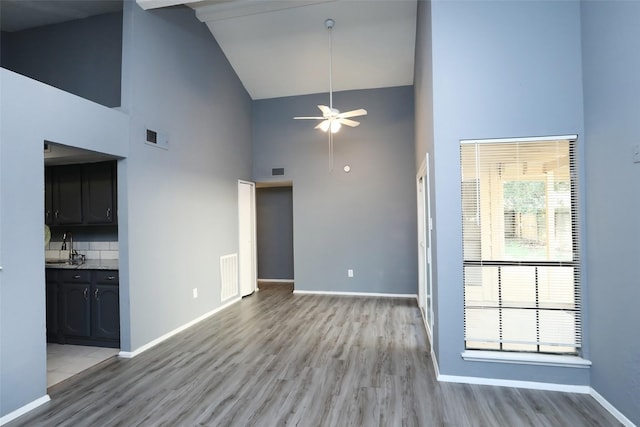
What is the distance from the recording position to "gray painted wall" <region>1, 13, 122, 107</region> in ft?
13.6

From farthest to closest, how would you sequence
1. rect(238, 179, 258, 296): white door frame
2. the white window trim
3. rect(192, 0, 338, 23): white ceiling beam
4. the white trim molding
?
rect(238, 179, 258, 296): white door frame
rect(192, 0, 338, 23): white ceiling beam
the white window trim
the white trim molding

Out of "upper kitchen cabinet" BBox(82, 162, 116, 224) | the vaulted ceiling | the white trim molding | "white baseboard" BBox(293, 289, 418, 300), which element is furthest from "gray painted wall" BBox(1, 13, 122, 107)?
the white trim molding

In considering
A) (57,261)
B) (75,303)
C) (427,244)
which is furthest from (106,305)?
(427,244)

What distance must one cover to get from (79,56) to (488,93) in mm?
4954

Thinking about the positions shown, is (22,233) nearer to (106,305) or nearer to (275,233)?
(106,305)

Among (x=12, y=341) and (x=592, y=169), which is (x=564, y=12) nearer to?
(x=592, y=169)

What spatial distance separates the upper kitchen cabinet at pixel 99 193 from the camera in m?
3.58

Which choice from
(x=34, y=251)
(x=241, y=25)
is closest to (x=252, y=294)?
(x=34, y=251)

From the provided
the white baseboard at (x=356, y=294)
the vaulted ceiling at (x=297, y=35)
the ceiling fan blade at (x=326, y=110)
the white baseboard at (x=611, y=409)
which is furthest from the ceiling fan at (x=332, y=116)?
the white baseboard at (x=611, y=409)

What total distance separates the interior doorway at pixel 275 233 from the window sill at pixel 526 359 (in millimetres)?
4800

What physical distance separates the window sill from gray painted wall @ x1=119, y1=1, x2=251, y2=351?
10.6 feet

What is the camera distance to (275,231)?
23.4 feet

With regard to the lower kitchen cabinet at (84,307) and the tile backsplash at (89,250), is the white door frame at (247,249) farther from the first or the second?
the lower kitchen cabinet at (84,307)

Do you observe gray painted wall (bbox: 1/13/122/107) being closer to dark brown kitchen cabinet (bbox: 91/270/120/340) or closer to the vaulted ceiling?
the vaulted ceiling
